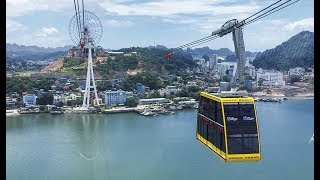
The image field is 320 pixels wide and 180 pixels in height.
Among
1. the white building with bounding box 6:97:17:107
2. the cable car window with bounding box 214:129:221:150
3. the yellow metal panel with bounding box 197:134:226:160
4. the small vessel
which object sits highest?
the cable car window with bounding box 214:129:221:150

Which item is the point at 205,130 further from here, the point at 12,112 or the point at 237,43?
the point at 12,112

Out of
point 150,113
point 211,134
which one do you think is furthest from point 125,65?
point 211,134

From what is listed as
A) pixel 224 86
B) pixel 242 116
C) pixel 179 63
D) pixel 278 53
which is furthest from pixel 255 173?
pixel 278 53

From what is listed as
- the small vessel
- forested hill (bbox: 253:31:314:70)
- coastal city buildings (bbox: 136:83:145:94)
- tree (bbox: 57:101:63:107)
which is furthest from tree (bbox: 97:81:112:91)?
forested hill (bbox: 253:31:314:70)

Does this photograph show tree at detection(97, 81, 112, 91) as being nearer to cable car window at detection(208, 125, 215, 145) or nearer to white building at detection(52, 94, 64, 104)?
white building at detection(52, 94, 64, 104)

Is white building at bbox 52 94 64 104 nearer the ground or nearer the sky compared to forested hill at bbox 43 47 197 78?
nearer the ground

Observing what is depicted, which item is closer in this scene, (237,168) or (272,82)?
(237,168)

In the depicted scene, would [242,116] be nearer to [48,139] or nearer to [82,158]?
[82,158]
